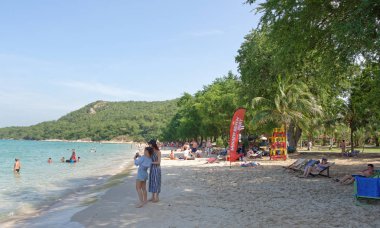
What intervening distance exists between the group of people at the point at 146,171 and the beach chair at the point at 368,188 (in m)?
5.24

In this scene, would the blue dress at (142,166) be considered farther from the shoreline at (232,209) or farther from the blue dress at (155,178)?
the shoreline at (232,209)

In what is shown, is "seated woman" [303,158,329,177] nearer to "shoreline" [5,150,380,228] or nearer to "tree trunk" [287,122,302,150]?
"shoreline" [5,150,380,228]

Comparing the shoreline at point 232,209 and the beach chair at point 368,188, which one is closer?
the shoreline at point 232,209

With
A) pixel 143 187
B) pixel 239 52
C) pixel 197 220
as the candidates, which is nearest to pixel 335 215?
pixel 197 220

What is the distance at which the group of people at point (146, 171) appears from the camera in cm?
940

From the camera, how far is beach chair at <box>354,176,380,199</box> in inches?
336

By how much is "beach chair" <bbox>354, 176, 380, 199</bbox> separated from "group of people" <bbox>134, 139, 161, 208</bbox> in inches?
206

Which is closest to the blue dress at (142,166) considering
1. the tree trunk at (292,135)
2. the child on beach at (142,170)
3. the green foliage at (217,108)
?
the child on beach at (142,170)

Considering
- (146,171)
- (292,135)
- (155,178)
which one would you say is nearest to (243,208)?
(155,178)

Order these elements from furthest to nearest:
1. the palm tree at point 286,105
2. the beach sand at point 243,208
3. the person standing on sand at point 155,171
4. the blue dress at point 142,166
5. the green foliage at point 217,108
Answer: the green foliage at point 217,108, the palm tree at point 286,105, the person standing on sand at point 155,171, the blue dress at point 142,166, the beach sand at point 243,208

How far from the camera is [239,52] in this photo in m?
30.7

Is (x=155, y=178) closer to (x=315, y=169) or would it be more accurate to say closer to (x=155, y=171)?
(x=155, y=171)

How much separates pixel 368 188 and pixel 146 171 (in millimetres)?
5767

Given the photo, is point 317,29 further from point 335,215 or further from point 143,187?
point 143,187
